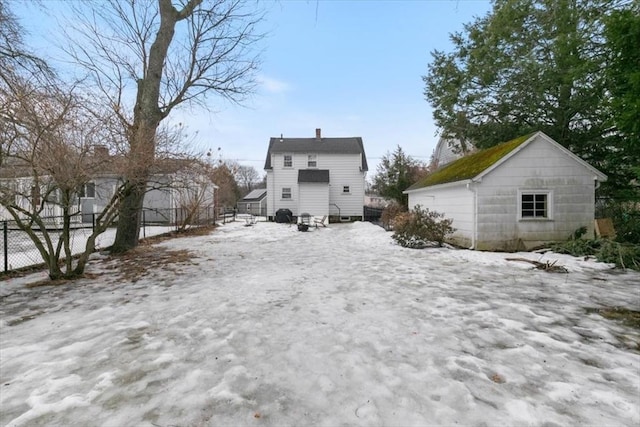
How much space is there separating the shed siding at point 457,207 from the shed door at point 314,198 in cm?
1085

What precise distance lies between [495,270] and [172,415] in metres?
7.43

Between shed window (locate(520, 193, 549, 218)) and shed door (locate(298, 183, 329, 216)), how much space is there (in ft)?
49.9

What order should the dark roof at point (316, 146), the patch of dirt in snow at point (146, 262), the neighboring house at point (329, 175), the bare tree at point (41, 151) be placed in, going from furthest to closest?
1. the dark roof at point (316, 146)
2. the neighboring house at point (329, 175)
3. the patch of dirt in snow at point (146, 262)
4. the bare tree at point (41, 151)

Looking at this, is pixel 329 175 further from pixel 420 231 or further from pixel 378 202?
pixel 420 231

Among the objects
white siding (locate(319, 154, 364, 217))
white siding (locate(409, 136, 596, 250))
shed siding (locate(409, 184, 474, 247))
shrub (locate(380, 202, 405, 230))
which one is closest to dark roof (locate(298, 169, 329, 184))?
white siding (locate(319, 154, 364, 217))

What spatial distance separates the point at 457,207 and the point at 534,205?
93.9 inches

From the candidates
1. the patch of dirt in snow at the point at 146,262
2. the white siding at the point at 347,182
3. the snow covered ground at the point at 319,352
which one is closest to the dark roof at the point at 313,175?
the white siding at the point at 347,182

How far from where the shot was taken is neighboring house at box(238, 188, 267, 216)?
141ft

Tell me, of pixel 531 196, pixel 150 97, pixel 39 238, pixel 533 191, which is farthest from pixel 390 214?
pixel 39 238

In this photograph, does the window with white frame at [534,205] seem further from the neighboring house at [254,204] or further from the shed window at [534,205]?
the neighboring house at [254,204]

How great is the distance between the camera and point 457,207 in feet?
39.3

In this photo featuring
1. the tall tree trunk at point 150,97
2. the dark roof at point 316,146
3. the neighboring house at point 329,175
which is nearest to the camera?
the tall tree trunk at point 150,97

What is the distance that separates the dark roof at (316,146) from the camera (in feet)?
85.4

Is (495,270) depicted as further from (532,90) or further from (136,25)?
(136,25)
